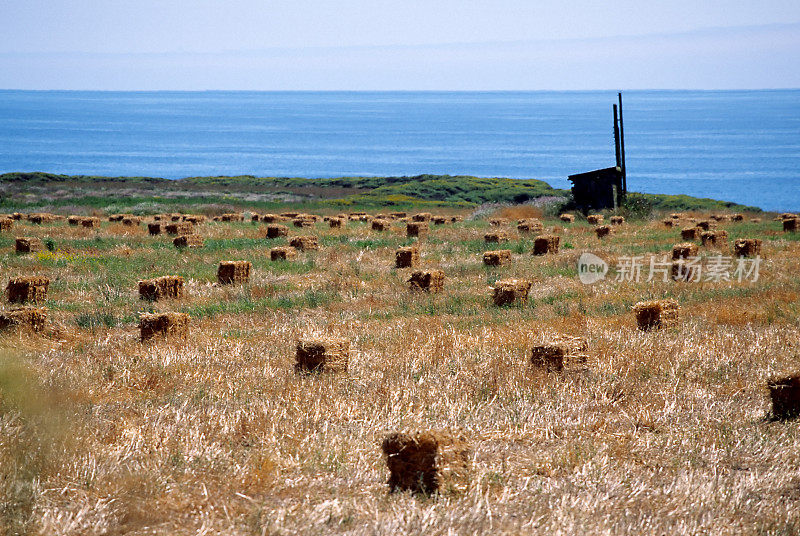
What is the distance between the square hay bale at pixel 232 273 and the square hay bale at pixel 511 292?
5.91m

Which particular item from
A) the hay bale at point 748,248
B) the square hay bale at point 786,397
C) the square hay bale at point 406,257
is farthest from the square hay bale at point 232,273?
the hay bale at point 748,248

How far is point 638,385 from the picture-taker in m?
8.97

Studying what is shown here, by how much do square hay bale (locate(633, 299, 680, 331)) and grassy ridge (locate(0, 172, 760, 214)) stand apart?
90.5 feet

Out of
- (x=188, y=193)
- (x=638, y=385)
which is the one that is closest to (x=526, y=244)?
(x=638, y=385)

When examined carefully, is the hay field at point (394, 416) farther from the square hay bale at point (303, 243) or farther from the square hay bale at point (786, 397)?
the square hay bale at point (303, 243)

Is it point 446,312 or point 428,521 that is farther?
point 446,312

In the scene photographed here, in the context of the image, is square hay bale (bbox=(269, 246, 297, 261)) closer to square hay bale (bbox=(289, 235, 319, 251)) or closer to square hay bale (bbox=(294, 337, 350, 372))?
square hay bale (bbox=(289, 235, 319, 251))

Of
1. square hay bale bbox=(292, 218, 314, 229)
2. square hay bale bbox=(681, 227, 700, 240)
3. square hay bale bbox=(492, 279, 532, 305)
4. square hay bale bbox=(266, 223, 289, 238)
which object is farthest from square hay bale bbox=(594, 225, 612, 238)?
square hay bale bbox=(492, 279, 532, 305)

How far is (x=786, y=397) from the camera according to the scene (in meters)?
7.75

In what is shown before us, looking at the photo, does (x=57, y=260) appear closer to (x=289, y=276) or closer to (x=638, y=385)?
(x=289, y=276)

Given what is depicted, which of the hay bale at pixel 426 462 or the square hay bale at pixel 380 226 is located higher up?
the square hay bale at pixel 380 226

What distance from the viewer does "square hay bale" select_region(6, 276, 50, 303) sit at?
1534cm

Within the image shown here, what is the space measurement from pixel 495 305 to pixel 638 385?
21.1 ft

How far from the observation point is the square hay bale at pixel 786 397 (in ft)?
25.3
